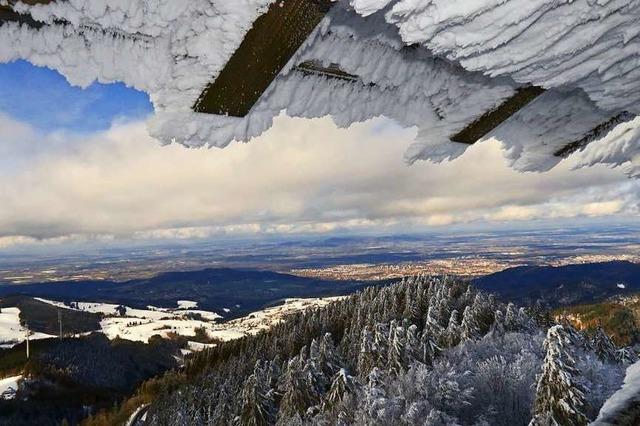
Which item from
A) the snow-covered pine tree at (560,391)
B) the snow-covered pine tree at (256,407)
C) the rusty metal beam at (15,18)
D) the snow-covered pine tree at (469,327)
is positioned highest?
the rusty metal beam at (15,18)

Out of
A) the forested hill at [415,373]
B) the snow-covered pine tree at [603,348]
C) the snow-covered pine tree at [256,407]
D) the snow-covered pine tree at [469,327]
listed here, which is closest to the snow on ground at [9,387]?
the forested hill at [415,373]

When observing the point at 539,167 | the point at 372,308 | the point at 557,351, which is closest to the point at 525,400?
the point at 557,351

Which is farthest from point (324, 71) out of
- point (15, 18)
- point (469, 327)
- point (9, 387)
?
point (9, 387)

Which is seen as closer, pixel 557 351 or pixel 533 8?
pixel 533 8

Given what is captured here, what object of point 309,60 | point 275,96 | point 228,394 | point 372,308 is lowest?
point 228,394

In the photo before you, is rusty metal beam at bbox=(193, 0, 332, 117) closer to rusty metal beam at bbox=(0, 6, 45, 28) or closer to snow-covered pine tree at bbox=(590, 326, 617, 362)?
rusty metal beam at bbox=(0, 6, 45, 28)

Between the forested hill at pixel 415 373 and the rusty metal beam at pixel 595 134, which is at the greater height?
the rusty metal beam at pixel 595 134

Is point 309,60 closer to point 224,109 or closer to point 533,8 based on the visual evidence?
point 224,109

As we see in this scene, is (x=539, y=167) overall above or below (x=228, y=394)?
above

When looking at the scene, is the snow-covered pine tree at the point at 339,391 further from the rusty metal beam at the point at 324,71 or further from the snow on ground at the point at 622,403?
the rusty metal beam at the point at 324,71
